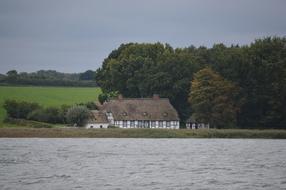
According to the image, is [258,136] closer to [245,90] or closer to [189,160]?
[245,90]

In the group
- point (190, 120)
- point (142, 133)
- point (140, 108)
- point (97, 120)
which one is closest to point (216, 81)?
point (190, 120)

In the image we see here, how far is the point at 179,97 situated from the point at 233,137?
2409 cm

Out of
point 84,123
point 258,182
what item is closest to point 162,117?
point 84,123

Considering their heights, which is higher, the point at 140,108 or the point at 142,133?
the point at 140,108

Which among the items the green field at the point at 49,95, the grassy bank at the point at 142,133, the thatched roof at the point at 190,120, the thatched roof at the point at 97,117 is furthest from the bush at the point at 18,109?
the thatched roof at the point at 190,120

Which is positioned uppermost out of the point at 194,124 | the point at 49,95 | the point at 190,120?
the point at 49,95

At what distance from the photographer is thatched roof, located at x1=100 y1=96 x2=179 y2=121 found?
115 m


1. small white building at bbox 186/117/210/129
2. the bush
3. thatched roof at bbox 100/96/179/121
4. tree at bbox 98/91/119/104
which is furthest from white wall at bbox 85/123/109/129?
small white building at bbox 186/117/210/129

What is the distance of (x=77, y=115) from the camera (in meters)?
105

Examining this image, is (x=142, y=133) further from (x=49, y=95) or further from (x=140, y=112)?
(x=49, y=95)

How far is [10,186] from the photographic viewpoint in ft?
137

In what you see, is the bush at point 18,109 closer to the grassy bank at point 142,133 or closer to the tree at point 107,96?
the tree at point 107,96

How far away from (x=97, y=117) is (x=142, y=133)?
1636 cm

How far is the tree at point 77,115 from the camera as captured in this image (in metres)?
105
